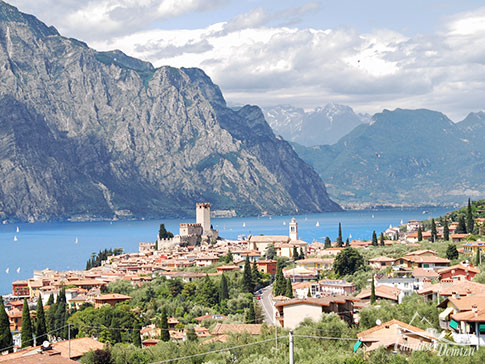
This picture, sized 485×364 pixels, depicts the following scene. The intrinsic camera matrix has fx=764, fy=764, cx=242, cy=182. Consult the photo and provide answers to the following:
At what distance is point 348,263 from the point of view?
73688 mm

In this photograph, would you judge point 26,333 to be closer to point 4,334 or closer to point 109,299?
point 4,334

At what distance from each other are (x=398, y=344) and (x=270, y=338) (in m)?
9.08

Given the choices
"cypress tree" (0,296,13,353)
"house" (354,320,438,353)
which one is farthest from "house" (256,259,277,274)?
"house" (354,320,438,353)

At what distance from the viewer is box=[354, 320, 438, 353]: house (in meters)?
30.6

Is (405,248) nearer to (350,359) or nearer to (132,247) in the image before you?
(350,359)

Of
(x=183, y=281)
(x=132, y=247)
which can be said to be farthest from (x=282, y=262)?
(x=132, y=247)

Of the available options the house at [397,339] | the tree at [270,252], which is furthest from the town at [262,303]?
the tree at [270,252]

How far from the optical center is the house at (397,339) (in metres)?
30.6

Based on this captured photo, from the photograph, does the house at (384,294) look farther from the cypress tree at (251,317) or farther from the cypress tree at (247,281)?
the cypress tree at (247,281)

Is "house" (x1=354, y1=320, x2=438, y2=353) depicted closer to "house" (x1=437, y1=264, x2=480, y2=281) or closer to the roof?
the roof

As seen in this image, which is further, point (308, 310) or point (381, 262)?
point (381, 262)

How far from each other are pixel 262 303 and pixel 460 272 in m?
20.0

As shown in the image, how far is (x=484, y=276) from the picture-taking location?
46.5m

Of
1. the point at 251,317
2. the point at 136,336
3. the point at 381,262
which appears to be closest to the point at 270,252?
the point at 381,262
